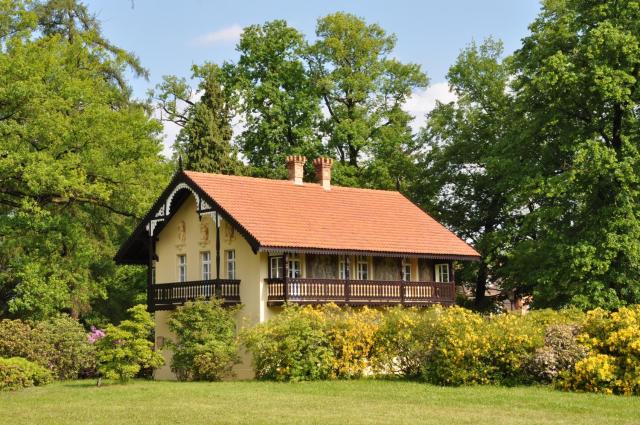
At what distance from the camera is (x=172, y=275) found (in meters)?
36.6

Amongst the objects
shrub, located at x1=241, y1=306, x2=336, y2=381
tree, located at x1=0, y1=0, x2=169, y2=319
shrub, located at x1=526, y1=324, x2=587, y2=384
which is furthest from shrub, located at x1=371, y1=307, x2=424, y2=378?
tree, located at x1=0, y1=0, x2=169, y2=319

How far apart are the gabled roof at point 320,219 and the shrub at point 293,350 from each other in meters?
4.28

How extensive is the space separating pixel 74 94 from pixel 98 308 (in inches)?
493

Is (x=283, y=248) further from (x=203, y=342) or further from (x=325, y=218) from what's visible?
(x=325, y=218)

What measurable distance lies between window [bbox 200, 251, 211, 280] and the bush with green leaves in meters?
7.04

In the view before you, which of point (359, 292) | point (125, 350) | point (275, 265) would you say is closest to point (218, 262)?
point (275, 265)

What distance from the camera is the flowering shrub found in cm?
2123

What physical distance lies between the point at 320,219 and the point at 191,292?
18.3ft

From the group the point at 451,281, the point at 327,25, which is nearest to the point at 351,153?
the point at 327,25

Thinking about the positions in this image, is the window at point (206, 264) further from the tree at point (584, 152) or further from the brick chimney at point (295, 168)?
the tree at point (584, 152)

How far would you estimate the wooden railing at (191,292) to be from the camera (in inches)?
1264

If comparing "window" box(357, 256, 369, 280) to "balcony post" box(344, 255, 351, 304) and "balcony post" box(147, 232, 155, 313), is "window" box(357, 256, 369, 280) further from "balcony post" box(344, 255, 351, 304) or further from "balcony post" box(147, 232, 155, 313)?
"balcony post" box(147, 232, 155, 313)

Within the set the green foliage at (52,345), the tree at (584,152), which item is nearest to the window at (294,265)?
the green foliage at (52,345)

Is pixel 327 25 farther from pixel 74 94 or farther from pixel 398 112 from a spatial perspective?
pixel 74 94
